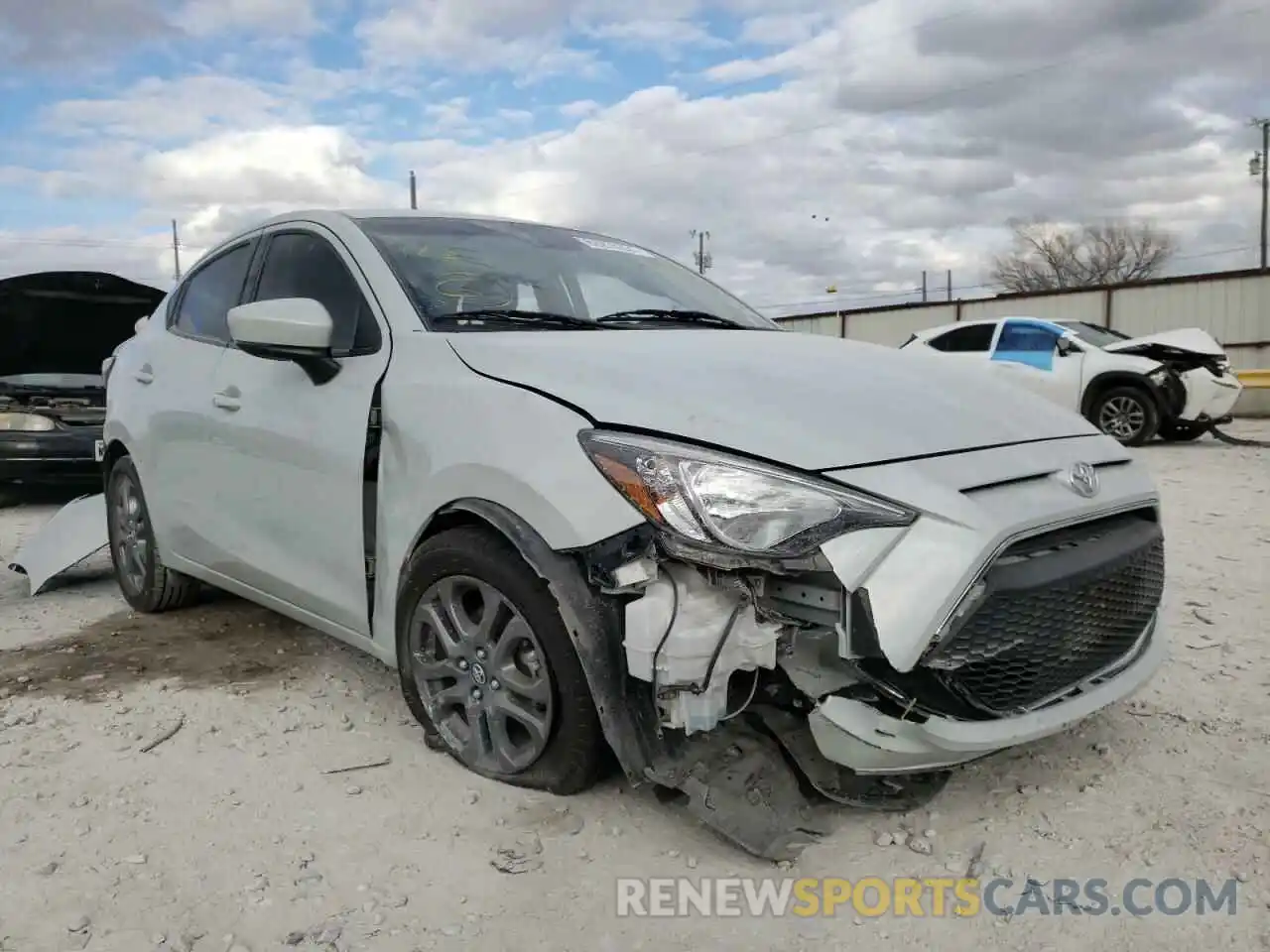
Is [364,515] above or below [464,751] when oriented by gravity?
above

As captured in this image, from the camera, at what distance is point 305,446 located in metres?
2.98

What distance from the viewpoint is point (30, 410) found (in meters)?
7.22

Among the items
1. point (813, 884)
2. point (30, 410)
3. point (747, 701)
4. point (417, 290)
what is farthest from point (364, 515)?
point (30, 410)

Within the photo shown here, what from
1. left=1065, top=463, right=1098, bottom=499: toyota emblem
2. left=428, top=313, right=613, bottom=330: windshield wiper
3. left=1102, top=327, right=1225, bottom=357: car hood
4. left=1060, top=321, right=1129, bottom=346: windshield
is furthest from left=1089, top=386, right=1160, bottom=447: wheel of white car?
left=428, top=313, right=613, bottom=330: windshield wiper

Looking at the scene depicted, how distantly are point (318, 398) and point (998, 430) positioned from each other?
1.89 meters

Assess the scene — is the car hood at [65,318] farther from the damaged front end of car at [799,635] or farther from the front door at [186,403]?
the damaged front end of car at [799,635]

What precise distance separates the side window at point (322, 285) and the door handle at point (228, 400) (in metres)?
0.37

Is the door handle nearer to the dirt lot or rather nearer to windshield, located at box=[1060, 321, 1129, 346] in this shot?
the dirt lot

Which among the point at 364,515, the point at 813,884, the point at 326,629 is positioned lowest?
the point at 813,884

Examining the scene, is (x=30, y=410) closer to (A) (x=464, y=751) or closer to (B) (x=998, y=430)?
(A) (x=464, y=751)

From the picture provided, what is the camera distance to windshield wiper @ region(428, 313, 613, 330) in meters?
2.81

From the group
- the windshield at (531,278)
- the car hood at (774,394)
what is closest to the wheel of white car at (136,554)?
the windshield at (531,278)

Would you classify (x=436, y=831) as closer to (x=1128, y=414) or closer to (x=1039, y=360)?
(x=1128, y=414)

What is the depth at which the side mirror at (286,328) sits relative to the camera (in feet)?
9.03
